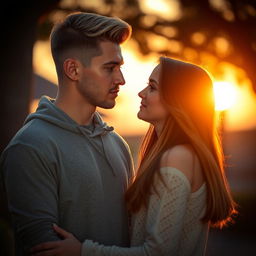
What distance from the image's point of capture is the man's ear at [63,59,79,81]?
11.4 feet

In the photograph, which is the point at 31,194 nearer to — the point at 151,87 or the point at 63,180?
the point at 63,180

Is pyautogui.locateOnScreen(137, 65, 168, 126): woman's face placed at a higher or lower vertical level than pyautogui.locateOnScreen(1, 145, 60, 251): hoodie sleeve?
higher

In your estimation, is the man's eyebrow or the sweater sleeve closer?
the sweater sleeve

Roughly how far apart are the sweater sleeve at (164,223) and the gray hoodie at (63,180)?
0.22m

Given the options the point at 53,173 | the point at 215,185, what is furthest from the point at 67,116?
the point at 215,185

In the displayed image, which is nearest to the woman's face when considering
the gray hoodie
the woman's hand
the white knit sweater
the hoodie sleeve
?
the gray hoodie

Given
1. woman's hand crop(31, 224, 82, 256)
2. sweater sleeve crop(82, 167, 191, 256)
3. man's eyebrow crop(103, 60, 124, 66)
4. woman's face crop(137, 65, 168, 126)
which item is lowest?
woman's hand crop(31, 224, 82, 256)

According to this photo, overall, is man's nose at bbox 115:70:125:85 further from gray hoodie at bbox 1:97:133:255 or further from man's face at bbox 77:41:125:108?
gray hoodie at bbox 1:97:133:255

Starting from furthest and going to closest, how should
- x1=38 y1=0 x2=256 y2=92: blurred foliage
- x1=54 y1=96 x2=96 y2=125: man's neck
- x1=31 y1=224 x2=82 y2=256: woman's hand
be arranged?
x1=38 y1=0 x2=256 y2=92: blurred foliage < x1=54 y1=96 x2=96 y2=125: man's neck < x1=31 y1=224 x2=82 y2=256: woman's hand

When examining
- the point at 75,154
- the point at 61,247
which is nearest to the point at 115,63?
the point at 75,154

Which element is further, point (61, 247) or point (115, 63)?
point (115, 63)

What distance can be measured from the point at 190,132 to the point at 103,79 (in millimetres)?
677

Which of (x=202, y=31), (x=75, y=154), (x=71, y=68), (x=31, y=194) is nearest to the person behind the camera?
(x=31, y=194)

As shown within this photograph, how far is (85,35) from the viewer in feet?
11.5
